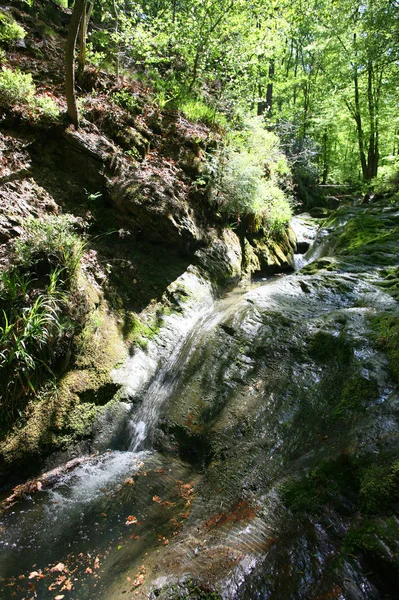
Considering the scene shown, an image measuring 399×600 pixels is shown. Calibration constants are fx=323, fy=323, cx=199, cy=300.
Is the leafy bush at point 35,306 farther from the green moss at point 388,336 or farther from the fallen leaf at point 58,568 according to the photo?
the green moss at point 388,336

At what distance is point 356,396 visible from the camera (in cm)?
368

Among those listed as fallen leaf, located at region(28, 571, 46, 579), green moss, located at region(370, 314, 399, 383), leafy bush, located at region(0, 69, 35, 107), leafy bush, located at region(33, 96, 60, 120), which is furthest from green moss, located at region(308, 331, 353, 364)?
leafy bush, located at region(0, 69, 35, 107)

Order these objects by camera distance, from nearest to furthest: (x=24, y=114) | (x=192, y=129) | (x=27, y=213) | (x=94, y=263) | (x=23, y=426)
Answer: (x=23, y=426), (x=27, y=213), (x=94, y=263), (x=24, y=114), (x=192, y=129)

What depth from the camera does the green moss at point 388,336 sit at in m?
3.88

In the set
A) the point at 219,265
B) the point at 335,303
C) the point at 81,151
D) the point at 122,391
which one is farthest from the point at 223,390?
the point at 81,151

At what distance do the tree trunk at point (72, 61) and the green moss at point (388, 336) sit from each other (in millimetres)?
6859

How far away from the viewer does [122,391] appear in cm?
489

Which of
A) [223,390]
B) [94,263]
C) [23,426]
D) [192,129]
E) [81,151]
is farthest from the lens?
[192,129]

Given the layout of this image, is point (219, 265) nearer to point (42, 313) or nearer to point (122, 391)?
point (122, 391)

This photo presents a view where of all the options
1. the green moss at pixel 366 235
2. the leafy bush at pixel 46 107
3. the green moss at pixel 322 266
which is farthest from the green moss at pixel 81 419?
the green moss at pixel 366 235

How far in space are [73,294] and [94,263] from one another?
4.07 feet

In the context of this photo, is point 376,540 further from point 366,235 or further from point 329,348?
point 366,235

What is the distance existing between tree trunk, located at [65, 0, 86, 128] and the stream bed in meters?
4.83

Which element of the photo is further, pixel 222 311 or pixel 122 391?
pixel 222 311
